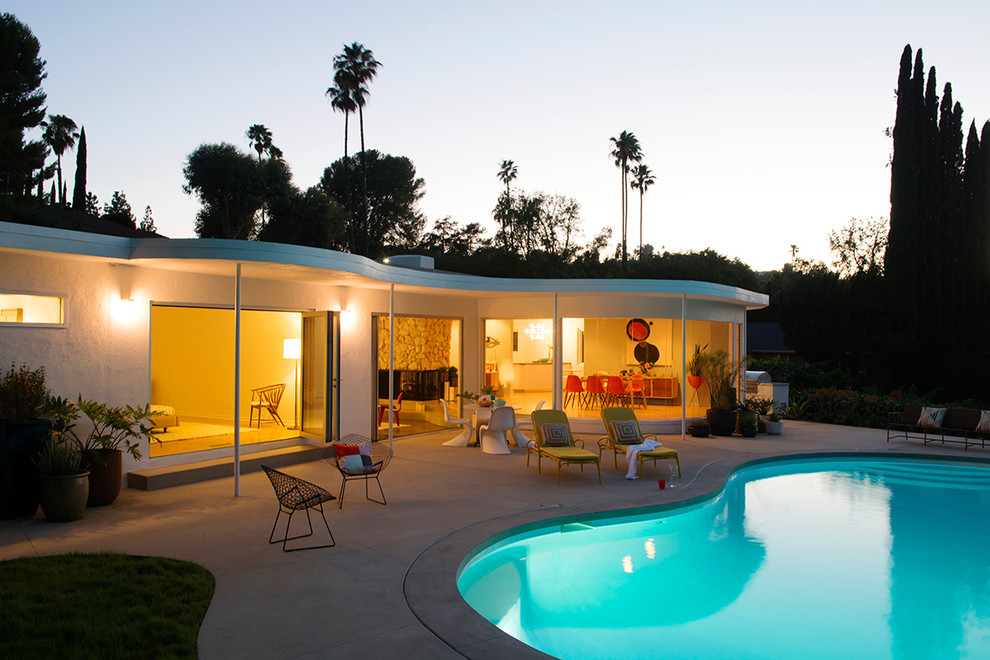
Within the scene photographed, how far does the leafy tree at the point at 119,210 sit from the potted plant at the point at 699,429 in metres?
32.2

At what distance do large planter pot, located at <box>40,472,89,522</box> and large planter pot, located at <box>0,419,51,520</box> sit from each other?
33 cm

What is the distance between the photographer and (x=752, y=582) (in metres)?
6.22

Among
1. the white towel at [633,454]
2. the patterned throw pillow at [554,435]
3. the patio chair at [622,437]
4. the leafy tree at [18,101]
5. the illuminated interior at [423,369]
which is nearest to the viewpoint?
the white towel at [633,454]

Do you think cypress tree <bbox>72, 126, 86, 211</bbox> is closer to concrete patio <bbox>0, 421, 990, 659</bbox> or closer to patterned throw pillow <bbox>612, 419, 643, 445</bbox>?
concrete patio <bbox>0, 421, 990, 659</bbox>

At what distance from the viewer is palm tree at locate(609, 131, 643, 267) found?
4475cm

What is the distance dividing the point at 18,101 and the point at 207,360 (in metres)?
11.3

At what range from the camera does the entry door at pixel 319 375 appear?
10586 mm

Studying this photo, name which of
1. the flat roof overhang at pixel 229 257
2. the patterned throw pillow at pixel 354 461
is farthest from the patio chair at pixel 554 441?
the flat roof overhang at pixel 229 257

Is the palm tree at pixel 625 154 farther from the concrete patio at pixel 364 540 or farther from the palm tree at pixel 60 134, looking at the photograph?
the concrete patio at pixel 364 540

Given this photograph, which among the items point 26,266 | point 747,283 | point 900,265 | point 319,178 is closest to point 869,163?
point 747,283

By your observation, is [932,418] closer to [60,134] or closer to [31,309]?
[31,309]

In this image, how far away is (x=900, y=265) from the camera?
27.3m

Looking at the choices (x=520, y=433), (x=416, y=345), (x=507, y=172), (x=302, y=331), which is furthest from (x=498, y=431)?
(x=507, y=172)

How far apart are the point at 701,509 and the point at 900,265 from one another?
Result: 24.0 metres
